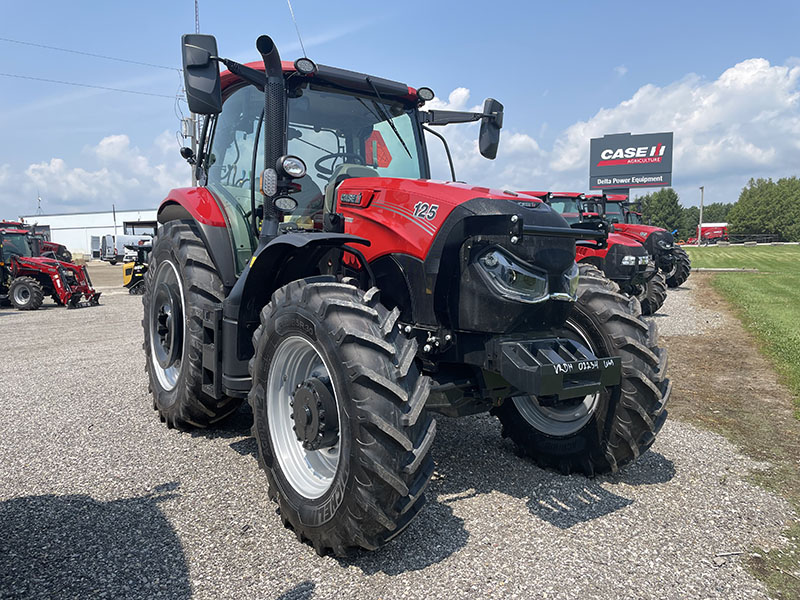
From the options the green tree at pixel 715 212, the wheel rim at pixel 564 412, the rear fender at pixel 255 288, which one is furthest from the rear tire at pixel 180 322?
the green tree at pixel 715 212

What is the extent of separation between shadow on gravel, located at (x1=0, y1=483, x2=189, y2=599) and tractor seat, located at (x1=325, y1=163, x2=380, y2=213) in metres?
2.11

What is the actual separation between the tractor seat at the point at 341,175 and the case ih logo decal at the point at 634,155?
61.6m

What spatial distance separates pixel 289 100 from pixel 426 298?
172 centimetres

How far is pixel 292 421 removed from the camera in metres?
3.28

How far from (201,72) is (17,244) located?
17.2 metres

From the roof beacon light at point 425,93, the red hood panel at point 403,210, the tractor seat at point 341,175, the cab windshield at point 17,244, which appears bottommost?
the cab windshield at point 17,244

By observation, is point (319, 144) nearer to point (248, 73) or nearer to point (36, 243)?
point (248, 73)

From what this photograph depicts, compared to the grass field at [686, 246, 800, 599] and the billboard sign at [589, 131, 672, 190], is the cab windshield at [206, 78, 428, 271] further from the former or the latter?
the billboard sign at [589, 131, 672, 190]

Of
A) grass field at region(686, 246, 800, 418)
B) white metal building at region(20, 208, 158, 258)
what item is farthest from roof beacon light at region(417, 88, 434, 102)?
white metal building at region(20, 208, 158, 258)

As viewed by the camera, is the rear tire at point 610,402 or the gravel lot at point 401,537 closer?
the gravel lot at point 401,537

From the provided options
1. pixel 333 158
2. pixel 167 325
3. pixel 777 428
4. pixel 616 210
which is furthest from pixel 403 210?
pixel 616 210

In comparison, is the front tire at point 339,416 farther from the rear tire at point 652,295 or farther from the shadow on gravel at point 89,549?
the rear tire at point 652,295

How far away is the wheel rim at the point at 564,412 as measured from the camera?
12.0 feet

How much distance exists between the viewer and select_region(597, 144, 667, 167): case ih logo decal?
5872 cm
